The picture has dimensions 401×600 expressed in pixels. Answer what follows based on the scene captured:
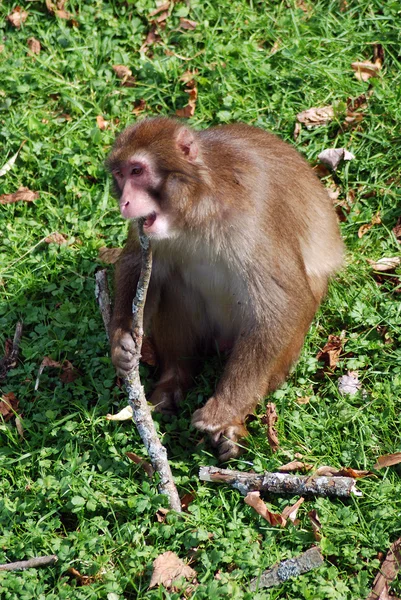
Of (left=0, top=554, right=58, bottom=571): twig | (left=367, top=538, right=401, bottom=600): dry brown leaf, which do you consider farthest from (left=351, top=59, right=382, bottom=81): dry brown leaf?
(left=0, top=554, right=58, bottom=571): twig

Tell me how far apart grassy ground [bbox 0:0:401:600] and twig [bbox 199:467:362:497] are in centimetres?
8

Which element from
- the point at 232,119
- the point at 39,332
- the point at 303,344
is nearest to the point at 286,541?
the point at 303,344

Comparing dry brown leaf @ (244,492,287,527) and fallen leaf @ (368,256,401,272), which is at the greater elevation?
fallen leaf @ (368,256,401,272)

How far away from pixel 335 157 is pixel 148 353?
83.5 inches

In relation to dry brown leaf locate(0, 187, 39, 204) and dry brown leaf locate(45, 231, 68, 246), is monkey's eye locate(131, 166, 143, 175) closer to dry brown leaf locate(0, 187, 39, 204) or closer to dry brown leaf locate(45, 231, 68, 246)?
dry brown leaf locate(45, 231, 68, 246)

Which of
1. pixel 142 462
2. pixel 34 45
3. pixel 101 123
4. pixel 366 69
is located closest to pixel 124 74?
pixel 101 123

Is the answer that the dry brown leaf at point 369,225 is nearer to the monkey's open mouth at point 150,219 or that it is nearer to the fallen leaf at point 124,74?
the monkey's open mouth at point 150,219

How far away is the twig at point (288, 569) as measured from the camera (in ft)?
16.1

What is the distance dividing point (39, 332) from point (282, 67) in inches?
118

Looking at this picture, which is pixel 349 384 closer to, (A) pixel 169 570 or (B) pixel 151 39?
(A) pixel 169 570

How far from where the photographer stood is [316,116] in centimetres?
752

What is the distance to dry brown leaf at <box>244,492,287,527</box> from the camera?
5.21 metres

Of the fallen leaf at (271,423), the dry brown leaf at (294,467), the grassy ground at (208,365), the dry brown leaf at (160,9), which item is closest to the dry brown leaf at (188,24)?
the grassy ground at (208,365)

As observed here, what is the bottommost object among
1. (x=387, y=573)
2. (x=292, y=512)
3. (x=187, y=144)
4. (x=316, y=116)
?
(x=387, y=573)
